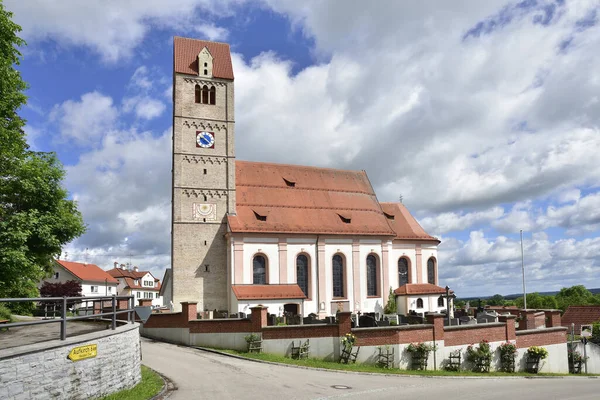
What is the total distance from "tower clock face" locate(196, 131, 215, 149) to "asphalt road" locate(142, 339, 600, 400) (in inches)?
769

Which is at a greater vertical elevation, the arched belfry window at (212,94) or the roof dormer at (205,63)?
the roof dormer at (205,63)

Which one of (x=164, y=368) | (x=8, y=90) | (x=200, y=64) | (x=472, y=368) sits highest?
(x=200, y=64)

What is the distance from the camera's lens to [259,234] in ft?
123

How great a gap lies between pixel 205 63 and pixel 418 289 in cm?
2530

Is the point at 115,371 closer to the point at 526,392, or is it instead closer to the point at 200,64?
the point at 526,392

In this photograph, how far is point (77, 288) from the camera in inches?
2406

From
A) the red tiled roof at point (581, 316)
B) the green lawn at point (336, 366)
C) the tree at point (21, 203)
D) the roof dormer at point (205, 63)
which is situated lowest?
the red tiled roof at point (581, 316)

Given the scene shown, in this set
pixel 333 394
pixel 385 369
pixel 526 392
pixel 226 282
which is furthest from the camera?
pixel 226 282

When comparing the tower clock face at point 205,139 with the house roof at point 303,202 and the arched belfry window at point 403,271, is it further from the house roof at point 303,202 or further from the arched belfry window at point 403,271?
the arched belfry window at point 403,271

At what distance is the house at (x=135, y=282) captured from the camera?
297 ft

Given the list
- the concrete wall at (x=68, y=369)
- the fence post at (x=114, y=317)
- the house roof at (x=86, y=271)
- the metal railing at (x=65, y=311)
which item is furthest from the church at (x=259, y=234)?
the house roof at (x=86, y=271)

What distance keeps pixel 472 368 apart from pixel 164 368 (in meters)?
15.0

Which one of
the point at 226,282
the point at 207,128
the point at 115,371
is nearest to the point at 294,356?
the point at 115,371

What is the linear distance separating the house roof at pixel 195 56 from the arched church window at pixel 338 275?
670 inches
